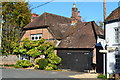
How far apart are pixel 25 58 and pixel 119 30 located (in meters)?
16.0

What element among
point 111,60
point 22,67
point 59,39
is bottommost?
point 22,67

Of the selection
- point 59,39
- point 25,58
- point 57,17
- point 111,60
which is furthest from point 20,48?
point 111,60

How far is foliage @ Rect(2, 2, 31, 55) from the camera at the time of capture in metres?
35.8

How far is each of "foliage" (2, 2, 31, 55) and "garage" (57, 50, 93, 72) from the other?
13.5 m

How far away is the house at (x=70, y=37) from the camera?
77.0 ft

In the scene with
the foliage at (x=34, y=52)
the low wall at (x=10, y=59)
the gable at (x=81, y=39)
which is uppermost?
the gable at (x=81, y=39)

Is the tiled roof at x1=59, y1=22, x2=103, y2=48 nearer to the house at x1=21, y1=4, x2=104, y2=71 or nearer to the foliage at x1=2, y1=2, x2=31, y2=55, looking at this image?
the house at x1=21, y1=4, x2=104, y2=71

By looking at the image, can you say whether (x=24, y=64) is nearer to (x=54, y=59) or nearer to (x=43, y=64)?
(x=43, y=64)

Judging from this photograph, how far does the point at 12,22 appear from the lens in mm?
37656

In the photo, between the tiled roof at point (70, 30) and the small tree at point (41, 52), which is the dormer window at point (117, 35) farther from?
the small tree at point (41, 52)

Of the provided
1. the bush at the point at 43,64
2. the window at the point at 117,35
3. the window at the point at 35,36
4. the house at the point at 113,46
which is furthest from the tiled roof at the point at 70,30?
the window at the point at 117,35

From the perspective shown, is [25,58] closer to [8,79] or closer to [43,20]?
[43,20]

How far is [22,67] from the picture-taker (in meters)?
27.6

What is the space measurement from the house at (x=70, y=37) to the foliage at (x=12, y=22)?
596 centimetres
